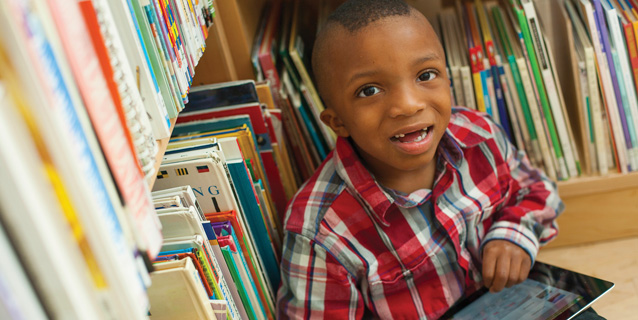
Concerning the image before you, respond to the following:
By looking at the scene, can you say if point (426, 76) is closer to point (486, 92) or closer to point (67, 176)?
point (486, 92)

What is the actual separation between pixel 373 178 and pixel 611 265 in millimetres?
669

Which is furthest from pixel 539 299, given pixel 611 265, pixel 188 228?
pixel 188 228

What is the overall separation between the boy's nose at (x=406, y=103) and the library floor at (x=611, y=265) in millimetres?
611

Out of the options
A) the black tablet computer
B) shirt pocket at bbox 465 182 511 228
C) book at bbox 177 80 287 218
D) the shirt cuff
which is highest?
book at bbox 177 80 287 218

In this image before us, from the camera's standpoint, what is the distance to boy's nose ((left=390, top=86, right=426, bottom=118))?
805 millimetres

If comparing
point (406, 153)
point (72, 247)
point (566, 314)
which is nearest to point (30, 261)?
point (72, 247)

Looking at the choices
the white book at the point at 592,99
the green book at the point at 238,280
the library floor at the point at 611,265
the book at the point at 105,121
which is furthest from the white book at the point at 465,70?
the book at the point at 105,121

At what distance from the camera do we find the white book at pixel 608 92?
42.2 inches

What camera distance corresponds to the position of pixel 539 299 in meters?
0.89

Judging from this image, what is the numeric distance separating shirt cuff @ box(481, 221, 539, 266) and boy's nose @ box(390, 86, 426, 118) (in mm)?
321

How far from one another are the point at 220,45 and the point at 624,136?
0.93m

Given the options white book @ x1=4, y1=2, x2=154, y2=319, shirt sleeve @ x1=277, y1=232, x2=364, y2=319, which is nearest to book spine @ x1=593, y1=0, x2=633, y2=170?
shirt sleeve @ x1=277, y1=232, x2=364, y2=319

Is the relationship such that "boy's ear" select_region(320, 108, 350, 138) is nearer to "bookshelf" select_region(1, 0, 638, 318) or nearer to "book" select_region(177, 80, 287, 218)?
"book" select_region(177, 80, 287, 218)

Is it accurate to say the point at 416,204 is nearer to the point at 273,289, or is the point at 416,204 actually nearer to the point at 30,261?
the point at 273,289
